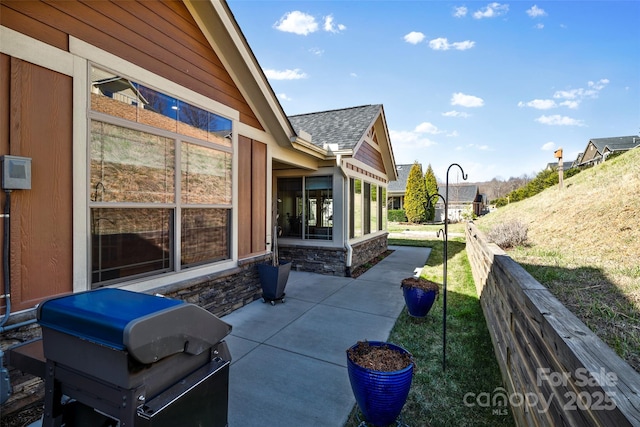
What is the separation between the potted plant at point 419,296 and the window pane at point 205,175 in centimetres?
336

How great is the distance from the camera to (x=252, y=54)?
475cm

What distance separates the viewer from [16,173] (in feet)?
7.80

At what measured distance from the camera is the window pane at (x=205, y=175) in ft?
13.7

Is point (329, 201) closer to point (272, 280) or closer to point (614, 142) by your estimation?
point (272, 280)

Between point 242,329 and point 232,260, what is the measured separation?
1.18 meters

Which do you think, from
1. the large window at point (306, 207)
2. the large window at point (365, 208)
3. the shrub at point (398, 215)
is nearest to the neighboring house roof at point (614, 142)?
the shrub at point (398, 215)

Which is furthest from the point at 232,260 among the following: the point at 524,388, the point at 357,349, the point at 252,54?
the point at 524,388

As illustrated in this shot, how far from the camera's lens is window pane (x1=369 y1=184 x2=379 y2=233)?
10.9 metres

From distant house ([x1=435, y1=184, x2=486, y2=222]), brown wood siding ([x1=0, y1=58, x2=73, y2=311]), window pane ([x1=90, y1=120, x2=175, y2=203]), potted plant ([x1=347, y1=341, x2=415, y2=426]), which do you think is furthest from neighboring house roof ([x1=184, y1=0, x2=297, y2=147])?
distant house ([x1=435, y1=184, x2=486, y2=222])

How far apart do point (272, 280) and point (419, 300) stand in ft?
8.63

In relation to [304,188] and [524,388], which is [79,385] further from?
[304,188]

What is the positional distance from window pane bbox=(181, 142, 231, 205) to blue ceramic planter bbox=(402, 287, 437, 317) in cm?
338

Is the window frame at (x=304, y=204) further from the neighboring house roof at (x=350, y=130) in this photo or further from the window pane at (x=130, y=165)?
the window pane at (x=130, y=165)

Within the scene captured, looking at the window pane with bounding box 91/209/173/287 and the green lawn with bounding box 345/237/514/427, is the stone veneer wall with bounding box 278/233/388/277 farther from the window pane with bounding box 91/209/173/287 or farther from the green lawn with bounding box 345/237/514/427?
the window pane with bounding box 91/209/173/287
